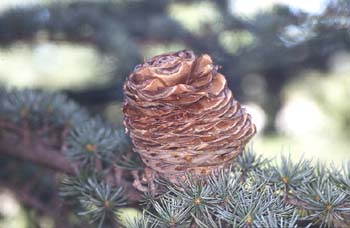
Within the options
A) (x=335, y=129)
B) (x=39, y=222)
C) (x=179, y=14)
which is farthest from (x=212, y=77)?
(x=335, y=129)

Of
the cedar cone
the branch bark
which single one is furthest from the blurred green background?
the cedar cone

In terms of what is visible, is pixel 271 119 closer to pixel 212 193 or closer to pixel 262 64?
pixel 262 64

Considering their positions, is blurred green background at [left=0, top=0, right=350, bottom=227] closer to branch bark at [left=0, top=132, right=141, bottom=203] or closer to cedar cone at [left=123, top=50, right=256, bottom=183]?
branch bark at [left=0, top=132, right=141, bottom=203]

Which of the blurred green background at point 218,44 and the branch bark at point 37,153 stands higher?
the blurred green background at point 218,44

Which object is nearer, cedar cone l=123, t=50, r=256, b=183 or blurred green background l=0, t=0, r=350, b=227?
cedar cone l=123, t=50, r=256, b=183

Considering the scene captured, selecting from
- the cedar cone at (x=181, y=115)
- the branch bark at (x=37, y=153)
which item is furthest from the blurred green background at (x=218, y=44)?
the cedar cone at (x=181, y=115)

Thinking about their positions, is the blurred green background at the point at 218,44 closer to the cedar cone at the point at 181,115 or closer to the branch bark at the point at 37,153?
the branch bark at the point at 37,153
